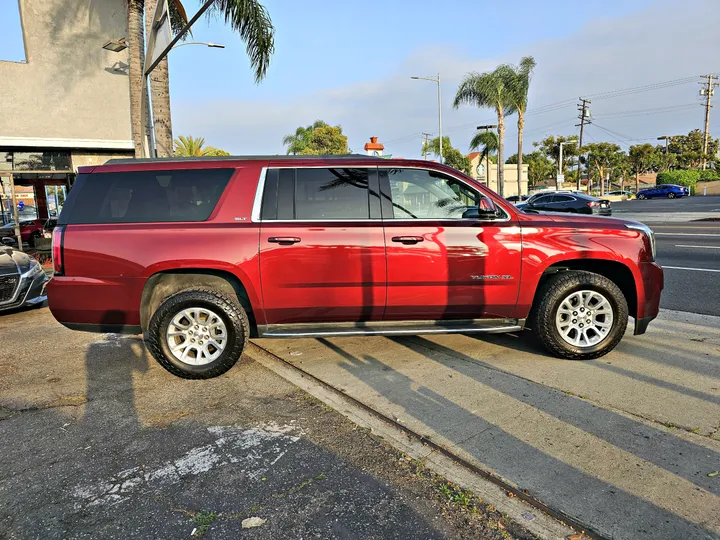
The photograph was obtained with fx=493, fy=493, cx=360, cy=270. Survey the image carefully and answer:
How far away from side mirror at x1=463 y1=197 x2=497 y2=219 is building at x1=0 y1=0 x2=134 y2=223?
1193 cm

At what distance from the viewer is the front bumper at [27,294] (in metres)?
6.77

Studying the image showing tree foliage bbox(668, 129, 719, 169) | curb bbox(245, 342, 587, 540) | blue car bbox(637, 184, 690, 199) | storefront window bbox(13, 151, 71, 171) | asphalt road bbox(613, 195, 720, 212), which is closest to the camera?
curb bbox(245, 342, 587, 540)

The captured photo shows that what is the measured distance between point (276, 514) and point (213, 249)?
240 cm

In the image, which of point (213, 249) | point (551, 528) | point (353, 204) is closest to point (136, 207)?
point (213, 249)

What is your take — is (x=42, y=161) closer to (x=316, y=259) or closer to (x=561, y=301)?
(x=316, y=259)

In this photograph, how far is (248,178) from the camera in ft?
14.5

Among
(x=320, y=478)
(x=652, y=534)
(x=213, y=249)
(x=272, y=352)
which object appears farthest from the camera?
(x=272, y=352)

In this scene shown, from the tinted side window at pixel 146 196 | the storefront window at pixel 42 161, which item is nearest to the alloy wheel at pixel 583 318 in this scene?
the tinted side window at pixel 146 196

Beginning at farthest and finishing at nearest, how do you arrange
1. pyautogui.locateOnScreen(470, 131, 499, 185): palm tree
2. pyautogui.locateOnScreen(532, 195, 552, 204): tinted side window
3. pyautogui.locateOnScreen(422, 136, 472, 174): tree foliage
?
pyautogui.locateOnScreen(422, 136, 472, 174): tree foliage → pyautogui.locateOnScreen(470, 131, 499, 185): palm tree → pyautogui.locateOnScreen(532, 195, 552, 204): tinted side window

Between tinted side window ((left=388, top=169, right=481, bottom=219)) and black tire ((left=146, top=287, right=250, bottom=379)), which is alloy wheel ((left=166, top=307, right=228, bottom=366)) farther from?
tinted side window ((left=388, top=169, right=481, bottom=219))

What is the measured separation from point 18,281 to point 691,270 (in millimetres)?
11134

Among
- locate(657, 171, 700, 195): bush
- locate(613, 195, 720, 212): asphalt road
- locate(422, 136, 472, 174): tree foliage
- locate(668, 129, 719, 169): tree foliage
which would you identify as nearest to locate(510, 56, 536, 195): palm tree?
locate(613, 195, 720, 212): asphalt road

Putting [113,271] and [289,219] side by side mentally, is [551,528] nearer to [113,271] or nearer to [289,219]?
[289,219]

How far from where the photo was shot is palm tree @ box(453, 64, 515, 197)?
32750mm
